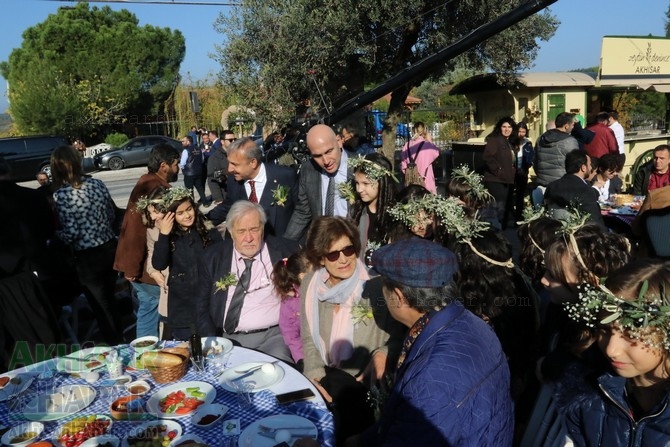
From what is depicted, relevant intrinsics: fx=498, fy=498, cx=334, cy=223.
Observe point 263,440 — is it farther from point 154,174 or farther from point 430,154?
point 430,154

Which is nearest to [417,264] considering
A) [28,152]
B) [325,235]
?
[325,235]

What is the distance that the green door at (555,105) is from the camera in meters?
12.1

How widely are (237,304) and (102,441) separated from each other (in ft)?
4.80

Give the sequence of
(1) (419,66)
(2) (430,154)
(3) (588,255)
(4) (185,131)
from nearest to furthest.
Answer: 1. (3) (588,255)
2. (1) (419,66)
3. (2) (430,154)
4. (4) (185,131)

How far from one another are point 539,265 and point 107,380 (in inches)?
109

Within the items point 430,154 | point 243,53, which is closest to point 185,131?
point 243,53

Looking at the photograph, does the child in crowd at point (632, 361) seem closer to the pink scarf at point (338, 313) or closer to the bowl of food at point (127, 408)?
the pink scarf at point (338, 313)

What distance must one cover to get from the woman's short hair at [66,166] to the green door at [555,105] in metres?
10.9

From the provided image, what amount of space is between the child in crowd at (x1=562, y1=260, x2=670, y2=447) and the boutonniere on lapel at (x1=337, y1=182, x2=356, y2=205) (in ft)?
8.10

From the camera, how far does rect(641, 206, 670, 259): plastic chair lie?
4.27 meters

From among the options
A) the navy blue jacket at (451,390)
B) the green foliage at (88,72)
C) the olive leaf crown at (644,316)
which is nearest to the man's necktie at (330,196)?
the navy blue jacket at (451,390)

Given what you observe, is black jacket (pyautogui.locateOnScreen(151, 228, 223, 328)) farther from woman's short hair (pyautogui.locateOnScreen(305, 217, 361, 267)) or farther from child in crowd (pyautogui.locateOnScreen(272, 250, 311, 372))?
woman's short hair (pyautogui.locateOnScreen(305, 217, 361, 267))

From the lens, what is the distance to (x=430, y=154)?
8.11m

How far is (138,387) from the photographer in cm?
261
